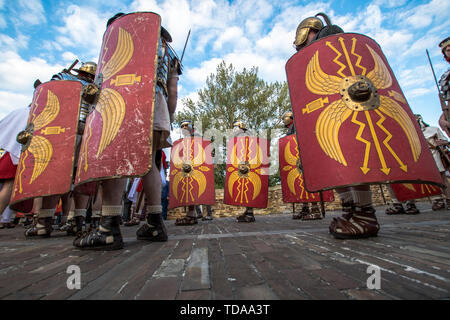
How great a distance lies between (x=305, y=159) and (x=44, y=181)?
7.14 ft

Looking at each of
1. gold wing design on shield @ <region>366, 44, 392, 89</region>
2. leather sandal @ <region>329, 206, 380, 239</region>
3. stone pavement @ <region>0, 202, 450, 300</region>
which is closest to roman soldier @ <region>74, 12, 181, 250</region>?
stone pavement @ <region>0, 202, 450, 300</region>

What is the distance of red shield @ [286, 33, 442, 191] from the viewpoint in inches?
45.8

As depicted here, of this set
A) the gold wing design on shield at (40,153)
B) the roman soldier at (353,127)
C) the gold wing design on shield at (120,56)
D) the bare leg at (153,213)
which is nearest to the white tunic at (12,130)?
the gold wing design on shield at (40,153)

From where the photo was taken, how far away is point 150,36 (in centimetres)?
140

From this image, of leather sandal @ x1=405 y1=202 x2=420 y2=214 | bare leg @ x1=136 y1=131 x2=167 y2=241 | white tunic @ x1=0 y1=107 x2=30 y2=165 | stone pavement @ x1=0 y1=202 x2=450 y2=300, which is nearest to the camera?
stone pavement @ x1=0 y1=202 x2=450 y2=300

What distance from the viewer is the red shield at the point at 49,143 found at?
1.79 meters

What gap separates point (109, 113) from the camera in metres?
1.26

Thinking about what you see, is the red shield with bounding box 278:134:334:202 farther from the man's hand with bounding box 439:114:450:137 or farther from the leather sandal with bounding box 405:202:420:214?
the man's hand with bounding box 439:114:450:137

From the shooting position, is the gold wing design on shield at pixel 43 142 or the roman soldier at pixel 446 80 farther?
the roman soldier at pixel 446 80

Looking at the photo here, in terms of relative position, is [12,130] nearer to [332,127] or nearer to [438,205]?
[332,127]

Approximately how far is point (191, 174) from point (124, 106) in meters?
2.04

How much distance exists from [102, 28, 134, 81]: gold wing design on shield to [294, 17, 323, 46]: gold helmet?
1.46 metres

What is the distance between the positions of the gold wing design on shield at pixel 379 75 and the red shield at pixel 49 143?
2348 mm

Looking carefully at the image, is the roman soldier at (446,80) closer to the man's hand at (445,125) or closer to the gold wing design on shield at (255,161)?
the man's hand at (445,125)
